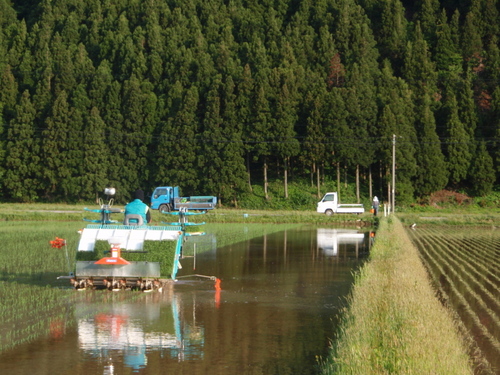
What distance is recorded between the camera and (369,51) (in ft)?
194

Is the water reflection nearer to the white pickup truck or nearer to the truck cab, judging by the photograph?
the white pickup truck

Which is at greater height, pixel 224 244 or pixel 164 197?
pixel 164 197

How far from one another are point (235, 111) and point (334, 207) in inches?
382

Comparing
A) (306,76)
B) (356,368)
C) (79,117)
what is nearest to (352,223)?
(306,76)

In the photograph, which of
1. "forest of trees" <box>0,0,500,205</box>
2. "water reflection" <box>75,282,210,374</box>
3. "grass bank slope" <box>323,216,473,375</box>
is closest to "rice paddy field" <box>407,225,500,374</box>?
"grass bank slope" <box>323,216,473,375</box>


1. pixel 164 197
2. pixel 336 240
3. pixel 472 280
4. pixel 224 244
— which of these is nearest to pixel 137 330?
pixel 472 280

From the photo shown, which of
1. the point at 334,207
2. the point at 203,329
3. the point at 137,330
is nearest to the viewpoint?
the point at 137,330

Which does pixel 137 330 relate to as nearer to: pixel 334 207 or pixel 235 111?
pixel 334 207

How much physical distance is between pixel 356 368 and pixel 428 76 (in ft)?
170

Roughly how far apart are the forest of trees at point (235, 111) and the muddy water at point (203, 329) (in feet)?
108

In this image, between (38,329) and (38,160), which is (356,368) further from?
(38,160)

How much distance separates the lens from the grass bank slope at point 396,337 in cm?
589

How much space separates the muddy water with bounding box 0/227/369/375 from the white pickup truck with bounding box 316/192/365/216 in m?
29.8

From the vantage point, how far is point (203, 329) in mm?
9211
